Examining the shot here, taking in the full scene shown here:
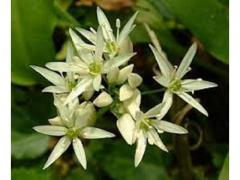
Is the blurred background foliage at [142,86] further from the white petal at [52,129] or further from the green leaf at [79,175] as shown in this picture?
the white petal at [52,129]

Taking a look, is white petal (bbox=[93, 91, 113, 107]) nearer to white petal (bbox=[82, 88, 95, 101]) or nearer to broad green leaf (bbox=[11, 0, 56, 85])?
white petal (bbox=[82, 88, 95, 101])

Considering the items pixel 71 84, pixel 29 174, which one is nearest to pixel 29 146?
pixel 29 174

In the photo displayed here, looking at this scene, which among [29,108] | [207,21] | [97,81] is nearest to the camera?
[97,81]

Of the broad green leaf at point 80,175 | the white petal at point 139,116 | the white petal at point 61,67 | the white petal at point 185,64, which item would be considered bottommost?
the broad green leaf at point 80,175

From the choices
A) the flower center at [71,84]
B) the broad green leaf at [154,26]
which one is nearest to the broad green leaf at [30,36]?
the broad green leaf at [154,26]

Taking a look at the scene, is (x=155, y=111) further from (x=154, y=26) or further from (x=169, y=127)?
(x=154, y=26)
